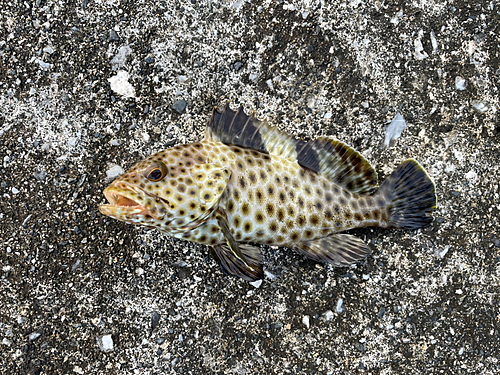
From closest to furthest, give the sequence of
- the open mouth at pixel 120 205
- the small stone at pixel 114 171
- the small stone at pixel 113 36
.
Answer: the open mouth at pixel 120 205, the small stone at pixel 114 171, the small stone at pixel 113 36

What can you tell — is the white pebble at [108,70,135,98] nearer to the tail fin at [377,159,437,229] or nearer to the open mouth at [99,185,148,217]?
the open mouth at [99,185,148,217]

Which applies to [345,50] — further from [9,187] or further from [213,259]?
[9,187]

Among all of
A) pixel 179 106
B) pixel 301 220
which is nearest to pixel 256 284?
pixel 301 220

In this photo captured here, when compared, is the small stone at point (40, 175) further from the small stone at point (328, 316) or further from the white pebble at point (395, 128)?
the white pebble at point (395, 128)

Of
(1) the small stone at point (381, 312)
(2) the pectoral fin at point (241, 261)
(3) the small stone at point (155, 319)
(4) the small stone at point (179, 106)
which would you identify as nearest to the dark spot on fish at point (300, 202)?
(2) the pectoral fin at point (241, 261)

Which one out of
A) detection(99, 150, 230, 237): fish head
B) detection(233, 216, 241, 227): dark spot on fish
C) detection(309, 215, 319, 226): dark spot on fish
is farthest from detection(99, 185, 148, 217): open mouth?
detection(309, 215, 319, 226): dark spot on fish

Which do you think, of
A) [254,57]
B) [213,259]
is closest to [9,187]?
[213,259]
